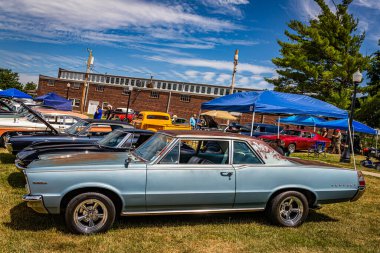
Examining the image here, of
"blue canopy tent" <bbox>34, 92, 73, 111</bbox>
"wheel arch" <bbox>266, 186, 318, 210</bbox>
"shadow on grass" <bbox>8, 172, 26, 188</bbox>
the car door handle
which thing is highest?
"blue canopy tent" <bbox>34, 92, 73, 111</bbox>

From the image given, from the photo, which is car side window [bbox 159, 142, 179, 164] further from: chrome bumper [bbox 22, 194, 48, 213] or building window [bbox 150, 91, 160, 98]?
building window [bbox 150, 91, 160, 98]

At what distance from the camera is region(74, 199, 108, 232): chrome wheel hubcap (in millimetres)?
4484

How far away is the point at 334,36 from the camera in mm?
28156

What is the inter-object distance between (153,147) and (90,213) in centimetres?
132

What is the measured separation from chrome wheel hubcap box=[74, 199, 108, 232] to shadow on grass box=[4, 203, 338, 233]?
29 centimetres

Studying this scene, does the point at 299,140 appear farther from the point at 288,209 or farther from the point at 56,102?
the point at 56,102

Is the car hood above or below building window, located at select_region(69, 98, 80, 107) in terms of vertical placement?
below

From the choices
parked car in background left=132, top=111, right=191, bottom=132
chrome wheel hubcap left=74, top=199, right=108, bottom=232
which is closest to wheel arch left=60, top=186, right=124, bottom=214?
chrome wheel hubcap left=74, top=199, right=108, bottom=232

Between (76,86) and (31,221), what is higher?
(76,86)

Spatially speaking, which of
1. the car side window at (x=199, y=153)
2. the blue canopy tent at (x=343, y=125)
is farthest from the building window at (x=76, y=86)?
the car side window at (x=199, y=153)

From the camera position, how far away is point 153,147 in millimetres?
5223

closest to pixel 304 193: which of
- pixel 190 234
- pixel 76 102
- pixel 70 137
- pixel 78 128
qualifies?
pixel 190 234

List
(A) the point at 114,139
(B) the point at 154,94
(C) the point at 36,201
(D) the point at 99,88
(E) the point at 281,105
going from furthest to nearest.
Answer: (D) the point at 99,88, (B) the point at 154,94, (E) the point at 281,105, (A) the point at 114,139, (C) the point at 36,201

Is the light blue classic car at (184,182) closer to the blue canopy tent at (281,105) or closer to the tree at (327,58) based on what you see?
the blue canopy tent at (281,105)
